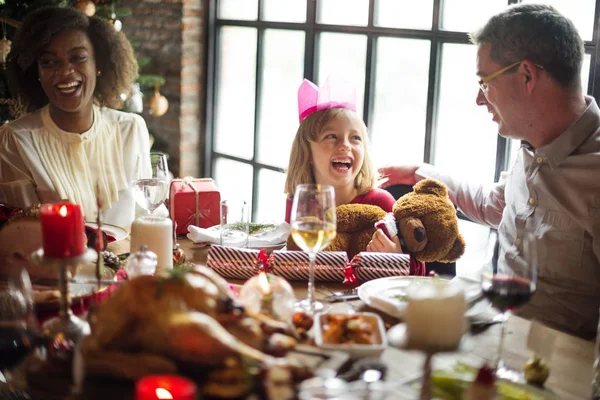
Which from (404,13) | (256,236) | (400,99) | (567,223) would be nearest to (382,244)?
(256,236)

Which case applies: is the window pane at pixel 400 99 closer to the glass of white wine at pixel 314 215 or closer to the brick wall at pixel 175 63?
the brick wall at pixel 175 63

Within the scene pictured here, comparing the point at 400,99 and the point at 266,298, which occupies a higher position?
the point at 400,99

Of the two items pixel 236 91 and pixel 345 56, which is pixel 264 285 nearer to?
pixel 345 56

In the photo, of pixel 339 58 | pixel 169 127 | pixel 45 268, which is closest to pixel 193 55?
pixel 169 127

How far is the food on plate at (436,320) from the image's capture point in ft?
2.99

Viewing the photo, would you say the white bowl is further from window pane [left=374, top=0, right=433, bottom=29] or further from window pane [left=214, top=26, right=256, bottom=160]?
window pane [left=214, top=26, right=256, bottom=160]

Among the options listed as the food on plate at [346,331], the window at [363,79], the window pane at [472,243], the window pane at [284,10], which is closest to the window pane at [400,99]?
the window at [363,79]

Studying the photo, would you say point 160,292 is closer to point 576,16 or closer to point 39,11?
point 39,11

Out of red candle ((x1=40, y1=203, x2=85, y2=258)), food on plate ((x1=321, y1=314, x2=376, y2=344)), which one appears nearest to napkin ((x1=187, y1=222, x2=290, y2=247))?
food on plate ((x1=321, y1=314, x2=376, y2=344))

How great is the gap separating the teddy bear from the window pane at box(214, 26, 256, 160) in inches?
91.0

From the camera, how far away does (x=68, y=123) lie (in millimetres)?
2801

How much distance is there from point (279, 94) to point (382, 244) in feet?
7.66

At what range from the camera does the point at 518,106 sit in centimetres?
214

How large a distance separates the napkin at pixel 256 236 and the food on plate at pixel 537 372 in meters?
0.98
